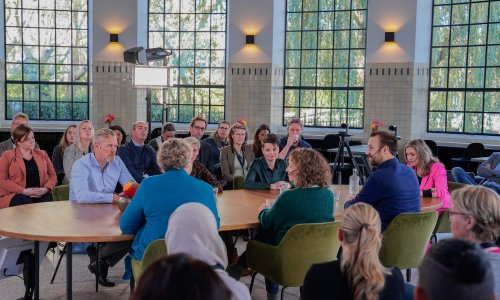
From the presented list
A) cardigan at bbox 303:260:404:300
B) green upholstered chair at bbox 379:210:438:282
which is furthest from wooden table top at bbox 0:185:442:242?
cardigan at bbox 303:260:404:300

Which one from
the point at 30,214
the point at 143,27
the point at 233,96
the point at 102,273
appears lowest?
the point at 102,273

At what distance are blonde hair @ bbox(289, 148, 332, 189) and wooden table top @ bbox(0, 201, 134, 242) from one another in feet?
3.75

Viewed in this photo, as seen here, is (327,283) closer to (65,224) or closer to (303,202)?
(303,202)

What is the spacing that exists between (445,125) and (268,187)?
6842mm

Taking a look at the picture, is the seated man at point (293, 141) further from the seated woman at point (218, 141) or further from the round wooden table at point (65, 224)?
the round wooden table at point (65, 224)

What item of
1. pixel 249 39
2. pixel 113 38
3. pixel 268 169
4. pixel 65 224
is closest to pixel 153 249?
pixel 65 224

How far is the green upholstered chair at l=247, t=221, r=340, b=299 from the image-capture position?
4.02m

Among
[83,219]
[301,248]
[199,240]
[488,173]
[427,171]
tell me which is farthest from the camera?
[488,173]

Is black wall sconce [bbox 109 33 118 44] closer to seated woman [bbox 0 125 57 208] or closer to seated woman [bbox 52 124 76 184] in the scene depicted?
seated woman [bbox 52 124 76 184]

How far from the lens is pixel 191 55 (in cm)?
1298

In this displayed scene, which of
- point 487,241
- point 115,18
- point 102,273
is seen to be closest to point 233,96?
point 115,18

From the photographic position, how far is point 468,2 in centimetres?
1146

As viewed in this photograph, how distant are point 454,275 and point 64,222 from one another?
307 cm

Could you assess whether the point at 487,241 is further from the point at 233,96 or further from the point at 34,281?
the point at 233,96
